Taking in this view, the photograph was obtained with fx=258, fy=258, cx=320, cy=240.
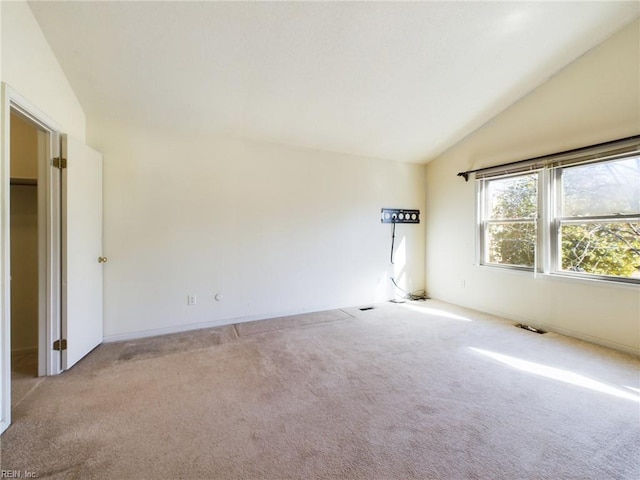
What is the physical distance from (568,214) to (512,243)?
2.23 feet

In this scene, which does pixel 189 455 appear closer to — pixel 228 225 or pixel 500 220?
pixel 228 225

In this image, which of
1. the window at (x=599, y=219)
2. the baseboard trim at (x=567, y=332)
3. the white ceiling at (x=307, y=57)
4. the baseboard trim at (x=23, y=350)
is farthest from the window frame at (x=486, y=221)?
the baseboard trim at (x=23, y=350)

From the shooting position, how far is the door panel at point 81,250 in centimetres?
214

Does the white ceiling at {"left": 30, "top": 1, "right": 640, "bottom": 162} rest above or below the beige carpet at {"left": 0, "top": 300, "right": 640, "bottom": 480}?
above

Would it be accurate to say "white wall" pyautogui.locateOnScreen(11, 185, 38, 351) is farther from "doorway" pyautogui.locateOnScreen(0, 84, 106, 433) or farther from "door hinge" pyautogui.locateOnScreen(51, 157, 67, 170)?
"door hinge" pyautogui.locateOnScreen(51, 157, 67, 170)

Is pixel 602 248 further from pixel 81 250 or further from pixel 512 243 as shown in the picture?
pixel 81 250

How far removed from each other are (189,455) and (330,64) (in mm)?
3045

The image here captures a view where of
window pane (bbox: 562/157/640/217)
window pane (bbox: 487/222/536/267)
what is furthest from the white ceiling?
window pane (bbox: 487/222/536/267)

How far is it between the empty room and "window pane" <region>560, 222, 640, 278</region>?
0.8 inches

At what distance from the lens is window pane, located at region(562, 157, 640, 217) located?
2.51 metres

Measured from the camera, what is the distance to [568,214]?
2959 mm

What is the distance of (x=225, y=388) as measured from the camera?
194cm

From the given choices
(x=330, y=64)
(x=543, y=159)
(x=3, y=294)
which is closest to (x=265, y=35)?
(x=330, y=64)

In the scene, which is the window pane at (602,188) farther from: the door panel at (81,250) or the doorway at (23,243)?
the doorway at (23,243)
